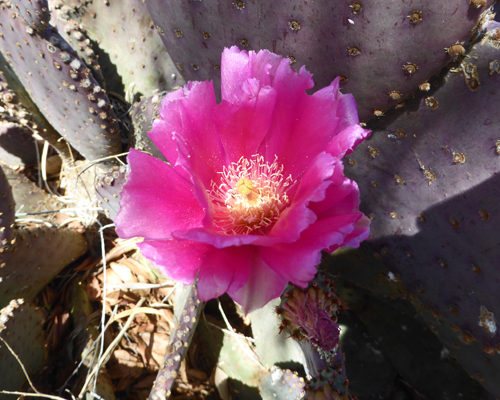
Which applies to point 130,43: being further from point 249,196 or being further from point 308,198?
point 308,198

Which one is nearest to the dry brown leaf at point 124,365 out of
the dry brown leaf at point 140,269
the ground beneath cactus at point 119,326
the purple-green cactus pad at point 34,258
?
the ground beneath cactus at point 119,326

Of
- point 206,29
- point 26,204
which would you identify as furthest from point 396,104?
point 26,204

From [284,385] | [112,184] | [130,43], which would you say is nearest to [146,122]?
[112,184]

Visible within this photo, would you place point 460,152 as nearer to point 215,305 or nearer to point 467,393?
point 467,393

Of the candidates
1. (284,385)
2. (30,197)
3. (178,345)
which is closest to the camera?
(284,385)

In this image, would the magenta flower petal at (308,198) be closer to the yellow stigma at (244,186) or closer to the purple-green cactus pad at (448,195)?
the yellow stigma at (244,186)

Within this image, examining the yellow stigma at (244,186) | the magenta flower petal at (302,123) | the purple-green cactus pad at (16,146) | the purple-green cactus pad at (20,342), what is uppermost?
the purple-green cactus pad at (16,146)

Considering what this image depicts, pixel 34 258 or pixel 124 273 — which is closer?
pixel 34 258
